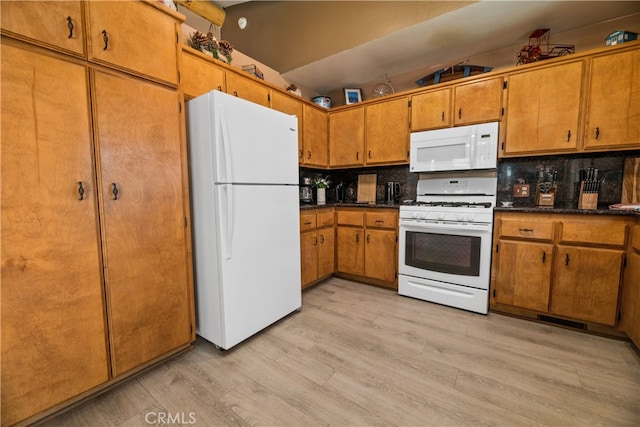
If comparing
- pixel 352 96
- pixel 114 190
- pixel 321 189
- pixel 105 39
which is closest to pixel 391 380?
pixel 114 190

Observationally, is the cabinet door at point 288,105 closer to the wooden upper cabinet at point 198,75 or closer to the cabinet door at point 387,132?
the wooden upper cabinet at point 198,75

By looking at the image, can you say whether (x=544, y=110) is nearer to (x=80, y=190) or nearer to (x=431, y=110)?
(x=431, y=110)

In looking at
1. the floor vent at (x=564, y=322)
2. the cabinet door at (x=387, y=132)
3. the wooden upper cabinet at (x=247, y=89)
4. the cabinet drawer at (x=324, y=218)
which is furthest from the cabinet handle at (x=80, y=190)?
the floor vent at (x=564, y=322)

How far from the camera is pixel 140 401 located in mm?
1383

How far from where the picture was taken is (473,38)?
2393mm

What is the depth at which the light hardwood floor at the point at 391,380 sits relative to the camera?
128 centimetres

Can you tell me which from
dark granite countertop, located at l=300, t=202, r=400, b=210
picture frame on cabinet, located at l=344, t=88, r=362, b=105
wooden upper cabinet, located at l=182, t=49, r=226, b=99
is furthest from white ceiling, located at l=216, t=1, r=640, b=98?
dark granite countertop, located at l=300, t=202, r=400, b=210

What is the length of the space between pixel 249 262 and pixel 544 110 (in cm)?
273

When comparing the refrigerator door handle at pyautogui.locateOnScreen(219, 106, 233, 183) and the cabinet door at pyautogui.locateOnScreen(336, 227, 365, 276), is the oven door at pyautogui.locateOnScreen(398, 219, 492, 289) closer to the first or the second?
the cabinet door at pyautogui.locateOnScreen(336, 227, 365, 276)

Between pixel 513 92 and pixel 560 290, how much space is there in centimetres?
171

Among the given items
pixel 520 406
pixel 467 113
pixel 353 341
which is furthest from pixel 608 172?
pixel 353 341

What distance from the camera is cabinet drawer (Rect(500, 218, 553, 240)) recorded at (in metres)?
2.03

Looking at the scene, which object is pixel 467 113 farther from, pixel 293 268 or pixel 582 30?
pixel 293 268

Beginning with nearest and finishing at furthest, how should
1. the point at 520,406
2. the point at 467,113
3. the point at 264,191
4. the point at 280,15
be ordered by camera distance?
the point at 520,406
the point at 264,191
the point at 467,113
the point at 280,15
